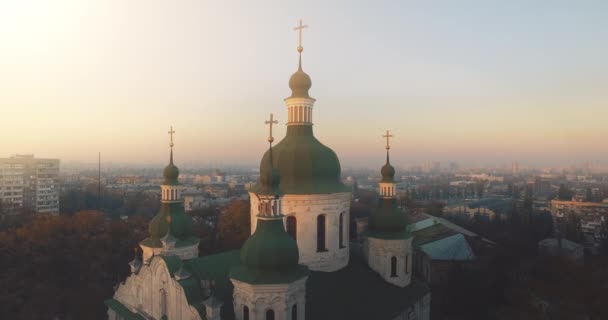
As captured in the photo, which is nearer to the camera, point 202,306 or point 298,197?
point 202,306

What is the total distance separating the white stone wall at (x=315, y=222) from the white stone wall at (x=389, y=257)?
6.91 ft

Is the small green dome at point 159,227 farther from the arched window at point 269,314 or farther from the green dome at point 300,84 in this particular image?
the green dome at point 300,84

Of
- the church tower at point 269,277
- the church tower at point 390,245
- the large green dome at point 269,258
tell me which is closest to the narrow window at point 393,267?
the church tower at point 390,245

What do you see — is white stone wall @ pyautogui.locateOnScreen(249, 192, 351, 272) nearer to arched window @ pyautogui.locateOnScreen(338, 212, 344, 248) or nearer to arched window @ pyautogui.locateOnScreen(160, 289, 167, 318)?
arched window @ pyautogui.locateOnScreen(338, 212, 344, 248)

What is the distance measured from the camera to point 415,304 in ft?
59.5

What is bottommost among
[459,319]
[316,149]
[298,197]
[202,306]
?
[459,319]

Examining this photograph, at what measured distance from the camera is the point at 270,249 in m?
11.9

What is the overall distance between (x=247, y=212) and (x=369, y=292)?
26.9 m

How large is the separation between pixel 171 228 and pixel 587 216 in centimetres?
8472

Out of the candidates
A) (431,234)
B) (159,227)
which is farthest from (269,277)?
(431,234)

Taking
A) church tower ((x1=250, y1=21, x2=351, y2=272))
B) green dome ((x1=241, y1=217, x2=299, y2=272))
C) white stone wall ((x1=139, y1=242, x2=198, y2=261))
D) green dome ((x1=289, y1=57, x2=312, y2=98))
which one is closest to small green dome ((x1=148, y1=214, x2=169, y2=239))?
white stone wall ((x1=139, y1=242, x2=198, y2=261))

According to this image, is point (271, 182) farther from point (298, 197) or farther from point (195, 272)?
point (195, 272)

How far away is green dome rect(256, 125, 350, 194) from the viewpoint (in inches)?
635

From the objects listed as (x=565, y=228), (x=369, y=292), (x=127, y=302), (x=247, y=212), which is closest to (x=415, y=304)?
(x=369, y=292)
